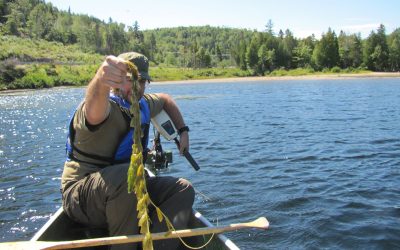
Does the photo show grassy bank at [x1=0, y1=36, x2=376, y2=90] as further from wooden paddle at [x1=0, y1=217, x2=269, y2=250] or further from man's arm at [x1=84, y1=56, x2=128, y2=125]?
man's arm at [x1=84, y1=56, x2=128, y2=125]

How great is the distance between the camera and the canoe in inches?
191

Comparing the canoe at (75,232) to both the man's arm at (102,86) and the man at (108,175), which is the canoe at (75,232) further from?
the man's arm at (102,86)

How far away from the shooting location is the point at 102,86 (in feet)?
12.4

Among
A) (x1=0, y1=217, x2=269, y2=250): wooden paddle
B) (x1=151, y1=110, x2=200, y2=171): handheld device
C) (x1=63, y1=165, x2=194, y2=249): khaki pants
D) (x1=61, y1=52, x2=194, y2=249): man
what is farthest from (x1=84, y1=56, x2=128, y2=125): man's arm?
(x1=151, y1=110, x2=200, y2=171): handheld device

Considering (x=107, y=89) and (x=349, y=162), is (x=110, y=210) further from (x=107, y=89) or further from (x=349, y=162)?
(x=349, y=162)

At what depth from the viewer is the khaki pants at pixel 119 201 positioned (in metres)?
4.16

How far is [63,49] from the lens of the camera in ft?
468

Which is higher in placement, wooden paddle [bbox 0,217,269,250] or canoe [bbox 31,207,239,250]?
wooden paddle [bbox 0,217,269,250]

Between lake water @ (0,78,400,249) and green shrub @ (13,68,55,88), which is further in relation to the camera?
green shrub @ (13,68,55,88)

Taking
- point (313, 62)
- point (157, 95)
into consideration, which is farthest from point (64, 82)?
point (157, 95)

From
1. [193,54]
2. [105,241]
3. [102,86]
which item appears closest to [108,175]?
[105,241]

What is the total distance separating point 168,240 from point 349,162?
10.0m

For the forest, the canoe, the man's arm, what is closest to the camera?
the man's arm

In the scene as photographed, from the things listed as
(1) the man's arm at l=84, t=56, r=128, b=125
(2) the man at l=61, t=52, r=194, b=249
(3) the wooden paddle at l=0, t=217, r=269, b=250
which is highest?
(1) the man's arm at l=84, t=56, r=128, b=125
